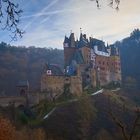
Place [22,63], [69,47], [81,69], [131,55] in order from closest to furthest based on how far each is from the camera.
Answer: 1. [81,69]
2. [69,47]
3. [131,55]
4. [22,63]

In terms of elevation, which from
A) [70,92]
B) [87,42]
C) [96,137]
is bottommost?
[96,137]

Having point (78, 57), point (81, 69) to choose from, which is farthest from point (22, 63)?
point (81, 69)

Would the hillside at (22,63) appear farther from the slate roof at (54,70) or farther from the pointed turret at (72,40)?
the slate roof at (54,70)

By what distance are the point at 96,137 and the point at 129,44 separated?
43761 millimetres

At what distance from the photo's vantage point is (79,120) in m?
42.5

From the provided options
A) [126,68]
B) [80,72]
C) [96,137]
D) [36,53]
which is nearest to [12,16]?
[96,137]

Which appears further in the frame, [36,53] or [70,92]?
[36,53]

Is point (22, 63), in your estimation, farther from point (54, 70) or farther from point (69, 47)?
point (54, 70)

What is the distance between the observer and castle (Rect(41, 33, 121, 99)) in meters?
43.2

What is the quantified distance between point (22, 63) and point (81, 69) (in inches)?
1654

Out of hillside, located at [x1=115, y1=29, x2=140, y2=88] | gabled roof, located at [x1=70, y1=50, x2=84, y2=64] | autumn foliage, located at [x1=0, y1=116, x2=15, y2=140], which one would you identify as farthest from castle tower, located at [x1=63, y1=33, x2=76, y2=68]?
autumn foliage, located at [x1=0, y1=116, x2=15, y2=140]

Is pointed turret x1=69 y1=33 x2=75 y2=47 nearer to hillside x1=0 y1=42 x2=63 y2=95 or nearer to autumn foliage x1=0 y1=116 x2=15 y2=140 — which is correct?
hillside x1=0 y1=42 x2=63 y2=95

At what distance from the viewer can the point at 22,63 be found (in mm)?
88375

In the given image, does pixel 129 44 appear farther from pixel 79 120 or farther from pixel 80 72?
pixel 79 120
